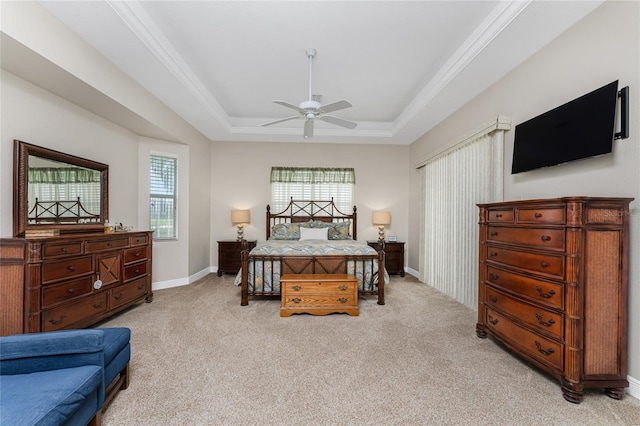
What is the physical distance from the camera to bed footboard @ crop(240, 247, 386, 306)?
4.05 m

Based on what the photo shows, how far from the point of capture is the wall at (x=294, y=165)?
6.25 meters

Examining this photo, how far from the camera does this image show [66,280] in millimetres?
2717

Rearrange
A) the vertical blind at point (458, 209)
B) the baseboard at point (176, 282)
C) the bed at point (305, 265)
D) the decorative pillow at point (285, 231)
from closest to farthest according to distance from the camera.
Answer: the vertical blind at point (458, 209) < the bed at point (305, 265) < the baseboard at point (176, 282) < the decorative pillow at point (285, 231)

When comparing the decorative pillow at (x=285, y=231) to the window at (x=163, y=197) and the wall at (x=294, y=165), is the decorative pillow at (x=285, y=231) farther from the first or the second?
the window at (x=163, y=197)

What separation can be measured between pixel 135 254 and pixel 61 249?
3.70 ft

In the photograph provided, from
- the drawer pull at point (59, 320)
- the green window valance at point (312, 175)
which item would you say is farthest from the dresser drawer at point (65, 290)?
the green window valance at point (312, 175)

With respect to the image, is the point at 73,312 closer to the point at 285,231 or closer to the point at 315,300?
the point at 315,300

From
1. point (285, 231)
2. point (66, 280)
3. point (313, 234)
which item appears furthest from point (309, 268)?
point (66, 280)

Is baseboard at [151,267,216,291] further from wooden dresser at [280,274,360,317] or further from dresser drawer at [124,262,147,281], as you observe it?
wooden dresser at [280,274,360,317]

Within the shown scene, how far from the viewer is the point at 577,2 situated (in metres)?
2.22

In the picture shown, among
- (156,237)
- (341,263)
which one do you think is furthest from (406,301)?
(156,237)

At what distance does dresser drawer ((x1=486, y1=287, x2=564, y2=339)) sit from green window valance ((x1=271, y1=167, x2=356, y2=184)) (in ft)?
13.2

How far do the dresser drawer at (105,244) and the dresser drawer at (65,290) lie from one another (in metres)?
0.32

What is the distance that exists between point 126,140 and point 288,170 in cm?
305
